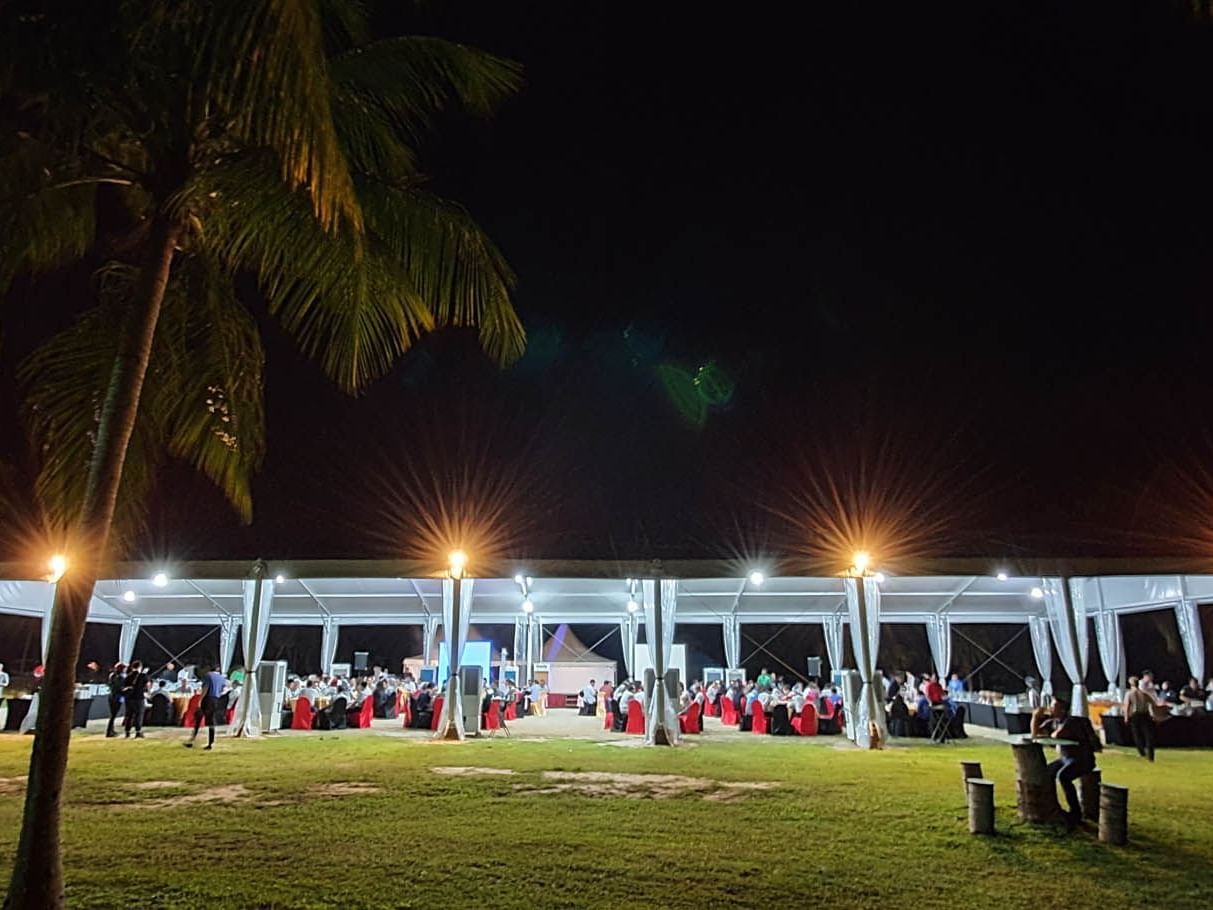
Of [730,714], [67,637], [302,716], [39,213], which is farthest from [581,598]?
[67,637]

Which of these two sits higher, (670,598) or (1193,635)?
(670,598)

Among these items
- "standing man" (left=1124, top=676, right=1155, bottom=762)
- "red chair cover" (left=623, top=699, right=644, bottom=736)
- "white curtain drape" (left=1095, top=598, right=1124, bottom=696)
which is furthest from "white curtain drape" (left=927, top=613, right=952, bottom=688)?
"standing man" (left=1124, top=676, right=1155, bottom=762)

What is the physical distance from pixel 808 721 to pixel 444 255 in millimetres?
13858

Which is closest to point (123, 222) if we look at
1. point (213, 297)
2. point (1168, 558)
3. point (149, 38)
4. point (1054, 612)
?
point (213, 297)

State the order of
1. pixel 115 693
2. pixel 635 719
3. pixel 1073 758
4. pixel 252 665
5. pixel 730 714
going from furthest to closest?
Result: pixel 730 714, pixel 635 719, pixel 252 665, pixel 115 693, pixel 1073 758

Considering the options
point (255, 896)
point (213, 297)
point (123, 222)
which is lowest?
point (255, 896)

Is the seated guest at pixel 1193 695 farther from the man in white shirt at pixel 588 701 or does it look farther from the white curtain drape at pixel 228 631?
the white curtain drape at pixel 228 631

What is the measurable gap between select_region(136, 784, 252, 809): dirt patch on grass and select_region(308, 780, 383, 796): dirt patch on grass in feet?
2.27

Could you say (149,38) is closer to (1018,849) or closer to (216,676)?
(1018,849)

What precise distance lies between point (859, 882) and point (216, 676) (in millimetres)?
13649

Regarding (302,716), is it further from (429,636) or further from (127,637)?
(127,637)

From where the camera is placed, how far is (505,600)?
22.8 meters

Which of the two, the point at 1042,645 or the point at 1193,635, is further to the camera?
the point at 1042,645

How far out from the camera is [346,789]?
30.2 ft
